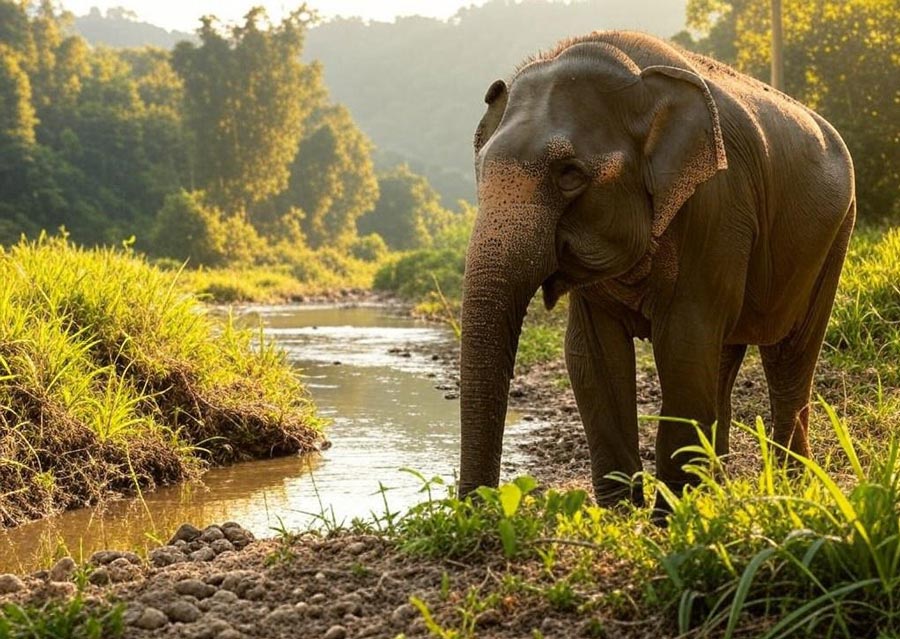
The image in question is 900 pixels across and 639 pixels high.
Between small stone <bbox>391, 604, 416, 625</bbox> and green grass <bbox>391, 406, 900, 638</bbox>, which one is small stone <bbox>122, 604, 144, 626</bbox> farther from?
green grass <bbox>391, 406, 900, 638</bbox>

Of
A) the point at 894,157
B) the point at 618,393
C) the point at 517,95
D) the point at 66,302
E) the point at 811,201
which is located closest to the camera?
the point at 517,95

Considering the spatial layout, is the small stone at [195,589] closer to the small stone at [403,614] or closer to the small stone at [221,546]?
the small stone at [403,614]

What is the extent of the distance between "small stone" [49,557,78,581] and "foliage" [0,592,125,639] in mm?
540

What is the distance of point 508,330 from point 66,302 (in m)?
4.37

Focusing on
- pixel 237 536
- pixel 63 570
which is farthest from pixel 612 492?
pixel 63 570

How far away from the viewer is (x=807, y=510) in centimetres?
326

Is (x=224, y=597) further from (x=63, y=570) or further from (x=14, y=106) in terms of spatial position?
(x=14, y=106)

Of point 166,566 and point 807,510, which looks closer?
point 807,510

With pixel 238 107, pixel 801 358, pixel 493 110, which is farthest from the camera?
pixel 238 107

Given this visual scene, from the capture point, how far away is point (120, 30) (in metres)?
180

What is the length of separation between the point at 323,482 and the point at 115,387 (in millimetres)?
1436

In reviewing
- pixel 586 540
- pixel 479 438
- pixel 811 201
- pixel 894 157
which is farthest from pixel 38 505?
pixel 894 157

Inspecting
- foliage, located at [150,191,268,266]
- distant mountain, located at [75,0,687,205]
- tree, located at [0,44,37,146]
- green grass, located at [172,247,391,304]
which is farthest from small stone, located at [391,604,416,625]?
distant mountain, located at [75,0,687,205]

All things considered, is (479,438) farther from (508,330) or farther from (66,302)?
(66,302)
